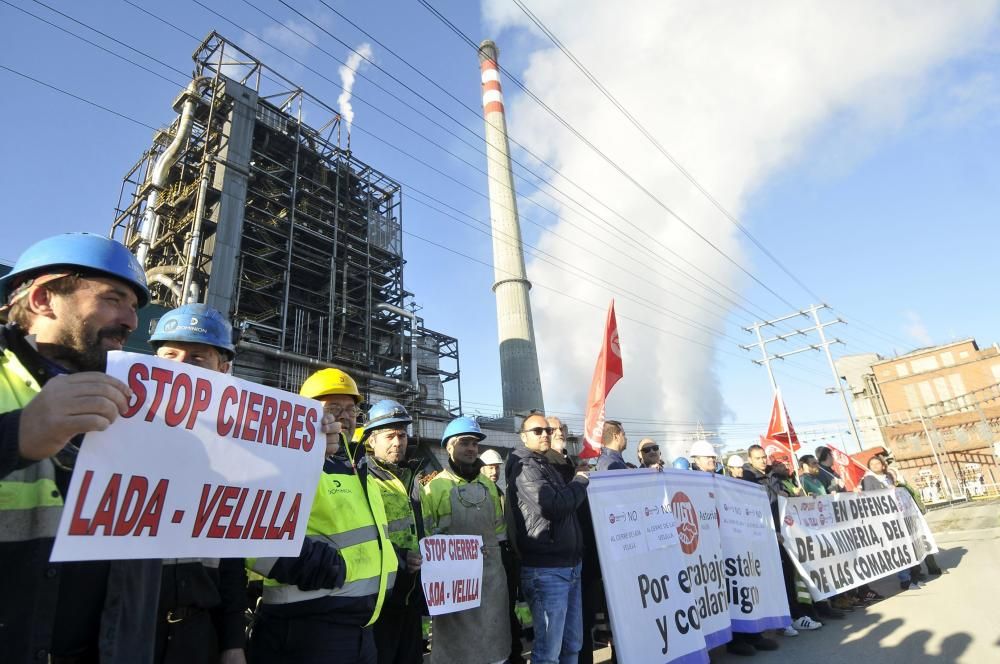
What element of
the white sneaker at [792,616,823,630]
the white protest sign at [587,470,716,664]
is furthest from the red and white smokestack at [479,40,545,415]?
the white protest sign at [587,470,716,664]

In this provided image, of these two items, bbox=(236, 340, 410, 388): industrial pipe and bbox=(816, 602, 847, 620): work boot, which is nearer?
bbox=(816, 602, 847, 620): work boot

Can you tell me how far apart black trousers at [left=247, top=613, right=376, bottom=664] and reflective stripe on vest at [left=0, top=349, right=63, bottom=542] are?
47.4 inches

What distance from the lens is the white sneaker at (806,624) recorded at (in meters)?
5.52

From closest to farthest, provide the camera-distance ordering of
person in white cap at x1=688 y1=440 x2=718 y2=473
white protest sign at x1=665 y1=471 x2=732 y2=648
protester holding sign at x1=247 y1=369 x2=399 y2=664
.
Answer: protester holding sign at x1=247 y1=369 x2=399 y2=664, white protest sign at x1=665 y1=471 x2=732 y2=648, person in white cap at x1=688 y1=440 x2=718 y2=473

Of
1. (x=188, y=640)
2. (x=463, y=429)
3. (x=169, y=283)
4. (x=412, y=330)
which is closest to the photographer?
(x=188, y=640)

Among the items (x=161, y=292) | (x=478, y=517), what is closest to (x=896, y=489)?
(x=478, y=517)

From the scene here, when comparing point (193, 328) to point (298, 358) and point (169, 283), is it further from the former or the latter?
point (169, 283)

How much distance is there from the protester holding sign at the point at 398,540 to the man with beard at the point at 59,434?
4.71ft

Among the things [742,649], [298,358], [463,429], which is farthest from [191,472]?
[298,358]

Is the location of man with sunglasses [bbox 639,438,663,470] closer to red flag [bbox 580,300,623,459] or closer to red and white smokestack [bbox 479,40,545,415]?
red flag [bbox 580,300,623,459]

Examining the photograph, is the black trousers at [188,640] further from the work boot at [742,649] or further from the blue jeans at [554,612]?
the work boot at [742,649]

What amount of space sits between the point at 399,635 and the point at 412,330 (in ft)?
81.0

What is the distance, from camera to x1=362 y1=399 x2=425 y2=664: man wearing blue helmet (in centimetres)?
304

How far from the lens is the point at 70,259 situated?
4.98 feet
